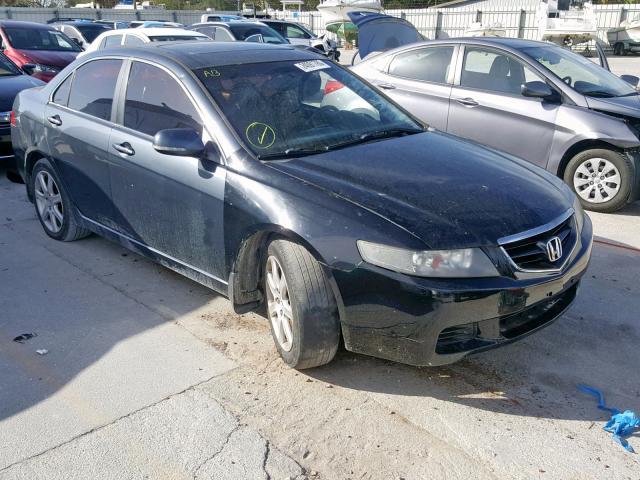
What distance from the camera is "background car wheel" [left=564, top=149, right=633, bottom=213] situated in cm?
630

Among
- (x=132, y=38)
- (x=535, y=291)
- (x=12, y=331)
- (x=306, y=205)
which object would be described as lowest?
(x=12, y=331)

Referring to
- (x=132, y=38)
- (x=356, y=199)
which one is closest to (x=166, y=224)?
(x=356, y=199)

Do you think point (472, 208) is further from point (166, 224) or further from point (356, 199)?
point (166, 224)

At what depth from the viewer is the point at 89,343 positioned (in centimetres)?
392

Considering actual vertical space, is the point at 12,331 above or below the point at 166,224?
below

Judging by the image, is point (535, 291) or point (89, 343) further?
point (89, 343)

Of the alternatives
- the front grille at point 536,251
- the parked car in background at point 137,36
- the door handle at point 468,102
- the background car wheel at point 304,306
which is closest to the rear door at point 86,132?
the background car wheel at point 304,306

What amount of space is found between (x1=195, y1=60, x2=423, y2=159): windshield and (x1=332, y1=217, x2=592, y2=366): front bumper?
1.07 meters

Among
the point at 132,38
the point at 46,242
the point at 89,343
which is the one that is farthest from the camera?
the point at 132,38

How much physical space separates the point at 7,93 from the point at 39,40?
6303 millimetres

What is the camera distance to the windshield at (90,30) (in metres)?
17.0

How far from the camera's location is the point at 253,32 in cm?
1566

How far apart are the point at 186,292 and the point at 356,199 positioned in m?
1.84

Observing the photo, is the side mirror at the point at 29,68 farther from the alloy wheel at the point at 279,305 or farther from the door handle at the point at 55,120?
the alloy wheel at the point at 279,305
